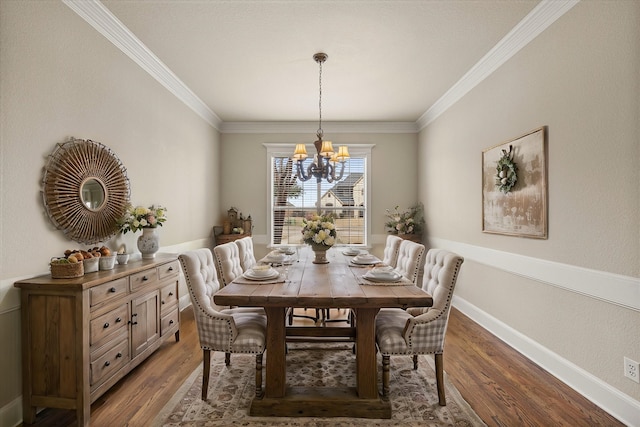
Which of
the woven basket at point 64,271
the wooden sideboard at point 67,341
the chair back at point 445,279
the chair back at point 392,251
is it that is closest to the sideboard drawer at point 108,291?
the wooden sideboard at point 67,341

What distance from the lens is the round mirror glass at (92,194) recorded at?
256 centimetres

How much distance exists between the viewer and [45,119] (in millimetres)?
2254

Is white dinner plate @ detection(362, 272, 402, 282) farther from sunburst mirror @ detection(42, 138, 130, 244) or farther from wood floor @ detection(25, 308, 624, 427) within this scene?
sunburst mirror @ detection(42, 138, 130, 244)

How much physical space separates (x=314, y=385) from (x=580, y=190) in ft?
7.71

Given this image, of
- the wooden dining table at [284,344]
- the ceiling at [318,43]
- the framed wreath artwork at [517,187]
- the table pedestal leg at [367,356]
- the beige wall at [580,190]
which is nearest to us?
the wooden dining table at [284,344]

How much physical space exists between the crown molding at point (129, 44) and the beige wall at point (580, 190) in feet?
11.5

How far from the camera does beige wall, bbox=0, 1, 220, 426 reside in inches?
78.6

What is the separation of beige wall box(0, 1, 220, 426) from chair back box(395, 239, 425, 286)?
2588 mm

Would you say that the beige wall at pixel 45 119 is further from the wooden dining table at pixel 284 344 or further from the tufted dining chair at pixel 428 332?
the tufted dining chair at pixel 428 332

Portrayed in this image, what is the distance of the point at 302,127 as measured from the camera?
6.00m

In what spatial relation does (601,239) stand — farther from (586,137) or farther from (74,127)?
(74,127)

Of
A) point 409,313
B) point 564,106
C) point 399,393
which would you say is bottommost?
point 399,393

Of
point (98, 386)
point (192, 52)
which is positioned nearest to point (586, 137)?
point (192, 52)

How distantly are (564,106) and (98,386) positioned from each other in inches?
148
